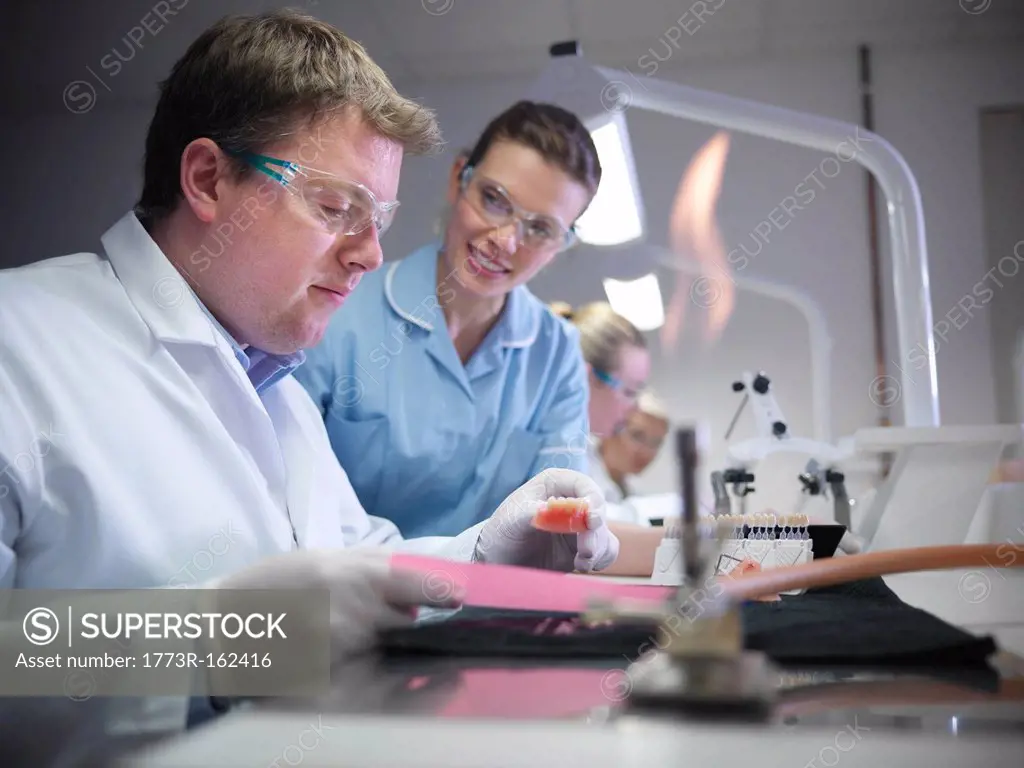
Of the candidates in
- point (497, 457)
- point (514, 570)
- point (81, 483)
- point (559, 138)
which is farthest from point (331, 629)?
point (559, 138)

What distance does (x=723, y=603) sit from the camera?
2.28ft

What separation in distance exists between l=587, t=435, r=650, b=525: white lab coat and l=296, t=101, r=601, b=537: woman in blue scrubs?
365 mm

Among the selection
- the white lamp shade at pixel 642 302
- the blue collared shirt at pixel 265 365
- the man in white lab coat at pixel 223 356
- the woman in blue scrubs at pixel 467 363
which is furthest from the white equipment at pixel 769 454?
the blue collared shirt at pixel 265 365

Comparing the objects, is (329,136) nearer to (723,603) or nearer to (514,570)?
(514,570)

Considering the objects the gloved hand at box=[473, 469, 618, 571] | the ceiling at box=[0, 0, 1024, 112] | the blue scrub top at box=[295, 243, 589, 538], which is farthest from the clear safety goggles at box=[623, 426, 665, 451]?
the gloved hand at box=[473, 469, 618, 571]

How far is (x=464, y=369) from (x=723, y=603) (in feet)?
5.08

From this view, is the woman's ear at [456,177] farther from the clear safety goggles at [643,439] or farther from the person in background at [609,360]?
the clear safety goggles at [643,439]

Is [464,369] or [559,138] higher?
[559,138]

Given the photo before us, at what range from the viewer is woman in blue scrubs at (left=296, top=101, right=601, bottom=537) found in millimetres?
2117

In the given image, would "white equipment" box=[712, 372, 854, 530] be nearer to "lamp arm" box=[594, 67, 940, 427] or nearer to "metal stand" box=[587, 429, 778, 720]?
"lamp arm" box=[594, 67, 940, 427]

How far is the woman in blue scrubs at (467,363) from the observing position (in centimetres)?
212

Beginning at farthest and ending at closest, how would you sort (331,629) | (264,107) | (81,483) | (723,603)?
(264,107) → (81,483) → (331,629) → (723,603)

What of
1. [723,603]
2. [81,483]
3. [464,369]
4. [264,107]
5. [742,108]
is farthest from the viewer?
[742,108]

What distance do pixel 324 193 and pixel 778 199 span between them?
75.4 inches
